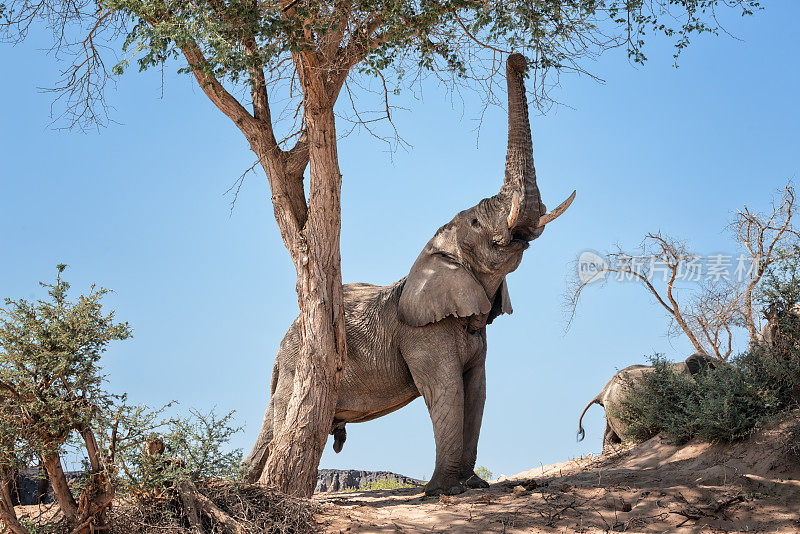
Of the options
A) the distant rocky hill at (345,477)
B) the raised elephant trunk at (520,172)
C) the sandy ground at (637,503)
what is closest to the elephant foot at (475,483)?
the sandy ground at (637,503)

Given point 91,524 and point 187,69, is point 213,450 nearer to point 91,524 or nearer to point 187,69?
point 91,524

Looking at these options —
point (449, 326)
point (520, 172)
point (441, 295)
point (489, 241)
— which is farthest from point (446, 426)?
point (520, 172)

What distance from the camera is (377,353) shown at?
35.0ft

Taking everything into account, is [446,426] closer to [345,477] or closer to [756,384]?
[756,384]

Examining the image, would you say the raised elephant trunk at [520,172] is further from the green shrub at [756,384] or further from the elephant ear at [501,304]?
the green shrub at [756,384]

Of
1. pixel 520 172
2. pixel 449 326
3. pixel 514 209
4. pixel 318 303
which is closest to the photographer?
pixel 318 303

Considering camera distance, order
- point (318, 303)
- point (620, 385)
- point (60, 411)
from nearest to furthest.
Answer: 1. point (60, 411)
2. point (318, 303)
3. point (620, 385)

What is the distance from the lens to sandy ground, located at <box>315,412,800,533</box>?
7656 millimetres

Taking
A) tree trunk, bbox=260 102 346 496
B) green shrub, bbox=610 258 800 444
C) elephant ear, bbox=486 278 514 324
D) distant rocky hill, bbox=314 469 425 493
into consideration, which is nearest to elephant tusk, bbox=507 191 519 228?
elephant ear, bbox=486 278 514 324

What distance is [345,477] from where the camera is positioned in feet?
52.9

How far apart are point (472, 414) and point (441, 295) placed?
1.65 meters

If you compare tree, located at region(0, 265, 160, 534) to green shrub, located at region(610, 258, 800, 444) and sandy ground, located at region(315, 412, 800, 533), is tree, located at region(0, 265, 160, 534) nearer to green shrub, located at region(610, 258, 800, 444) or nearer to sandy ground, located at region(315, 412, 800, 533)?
sandy ground, located at region(315, 412, 800, 533)

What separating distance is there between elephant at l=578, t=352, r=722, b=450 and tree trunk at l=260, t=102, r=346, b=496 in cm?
499

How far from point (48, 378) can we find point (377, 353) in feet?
15.0
